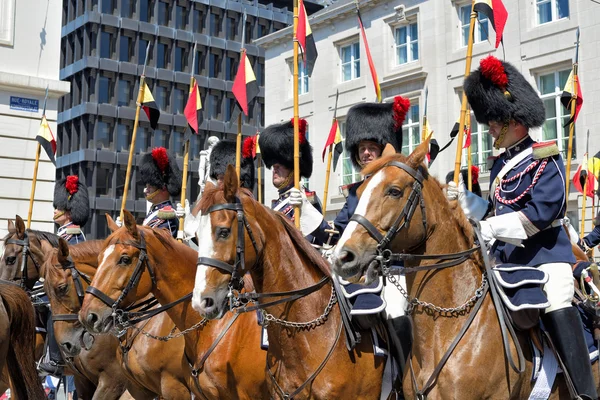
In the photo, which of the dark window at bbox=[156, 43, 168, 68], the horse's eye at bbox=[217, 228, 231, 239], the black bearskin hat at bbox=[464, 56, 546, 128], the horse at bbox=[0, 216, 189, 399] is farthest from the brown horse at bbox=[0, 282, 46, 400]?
the dark window at bbox=[156, 43, 168, 68]

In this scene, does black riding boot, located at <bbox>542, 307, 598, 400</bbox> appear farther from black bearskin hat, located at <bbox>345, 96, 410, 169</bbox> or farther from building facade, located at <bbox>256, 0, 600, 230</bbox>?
building facade, located at <bbox>256, 0, 600, 230</bbox>

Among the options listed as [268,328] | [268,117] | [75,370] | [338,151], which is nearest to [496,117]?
[268,328]

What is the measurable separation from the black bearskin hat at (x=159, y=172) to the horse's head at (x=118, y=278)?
3.87 meters

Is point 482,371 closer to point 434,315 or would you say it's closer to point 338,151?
point 434,315

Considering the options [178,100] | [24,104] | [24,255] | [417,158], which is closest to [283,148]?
[417,158]

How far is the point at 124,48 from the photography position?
2192 inches

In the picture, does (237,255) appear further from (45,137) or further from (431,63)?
(431,63)

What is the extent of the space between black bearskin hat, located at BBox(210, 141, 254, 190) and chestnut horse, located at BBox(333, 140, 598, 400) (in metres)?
4.38

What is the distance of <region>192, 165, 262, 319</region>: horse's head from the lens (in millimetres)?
5645

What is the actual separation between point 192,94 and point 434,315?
8.64 meters

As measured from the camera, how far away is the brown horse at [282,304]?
18.9 ft

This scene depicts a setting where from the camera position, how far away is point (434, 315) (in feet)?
17.1

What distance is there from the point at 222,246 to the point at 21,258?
4909 mm

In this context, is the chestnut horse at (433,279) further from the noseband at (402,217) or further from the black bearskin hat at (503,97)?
the black bearskin hat at (503,97)
